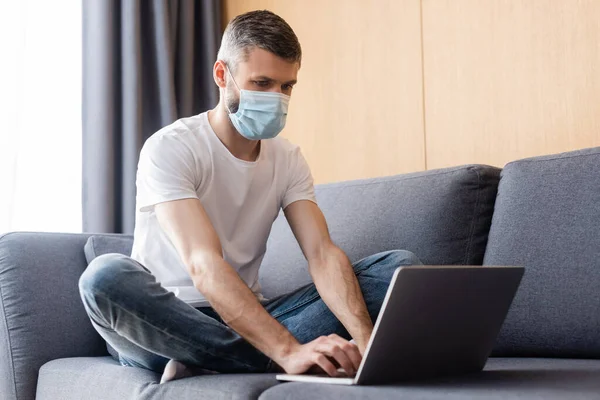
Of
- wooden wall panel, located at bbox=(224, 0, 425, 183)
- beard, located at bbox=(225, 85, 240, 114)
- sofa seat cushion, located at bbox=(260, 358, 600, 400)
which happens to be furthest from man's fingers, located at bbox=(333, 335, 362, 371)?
wooden wall panel, located at bbox=(224, 0, 425, 183)

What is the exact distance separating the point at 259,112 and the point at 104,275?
1.79 ft

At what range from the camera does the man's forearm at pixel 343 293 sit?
1.49 meters

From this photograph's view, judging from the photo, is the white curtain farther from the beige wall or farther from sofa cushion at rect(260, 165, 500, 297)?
sofa cushion at rect(260, 165, 500, 297)

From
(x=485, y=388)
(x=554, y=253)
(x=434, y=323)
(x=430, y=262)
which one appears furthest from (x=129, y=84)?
(x=485, y=388)

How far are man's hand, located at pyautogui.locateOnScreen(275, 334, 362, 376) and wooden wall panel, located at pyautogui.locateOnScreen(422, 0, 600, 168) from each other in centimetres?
101

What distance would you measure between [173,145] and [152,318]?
45 centimetres

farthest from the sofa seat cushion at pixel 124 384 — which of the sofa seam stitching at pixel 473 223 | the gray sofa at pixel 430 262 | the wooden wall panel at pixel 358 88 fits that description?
the wooden wall panel at pixel 358 88

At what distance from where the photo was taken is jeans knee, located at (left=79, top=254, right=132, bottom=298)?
1347mm

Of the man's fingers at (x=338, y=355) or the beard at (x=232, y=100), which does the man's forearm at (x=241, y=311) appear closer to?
the man's fingers at (x=338, y=355)

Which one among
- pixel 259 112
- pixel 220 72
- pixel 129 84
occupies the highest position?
pixel 129 84

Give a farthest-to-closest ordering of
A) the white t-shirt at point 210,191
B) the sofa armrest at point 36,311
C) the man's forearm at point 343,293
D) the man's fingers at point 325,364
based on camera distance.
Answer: the sofa armrest at point 36,311, the white t-shirt at point 210,191, the man's forearm at point 343,293, the man's fingers at point 325,364

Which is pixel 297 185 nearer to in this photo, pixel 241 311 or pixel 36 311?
pixel 241 311

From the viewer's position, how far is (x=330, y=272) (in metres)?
1.61

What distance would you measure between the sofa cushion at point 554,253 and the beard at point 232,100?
2.11ft
